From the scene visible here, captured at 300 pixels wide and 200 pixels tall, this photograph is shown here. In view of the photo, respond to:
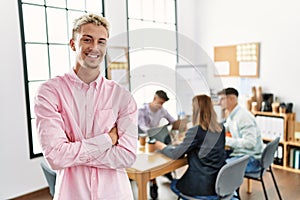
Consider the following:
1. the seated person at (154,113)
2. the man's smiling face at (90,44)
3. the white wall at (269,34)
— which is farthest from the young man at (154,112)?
the white wall at (269,34)

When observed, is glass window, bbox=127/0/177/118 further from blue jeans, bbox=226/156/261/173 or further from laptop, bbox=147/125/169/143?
blue jeans, bbox=226/156/261/173

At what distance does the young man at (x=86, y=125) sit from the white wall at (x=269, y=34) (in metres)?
3.47

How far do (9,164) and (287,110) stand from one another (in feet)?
11.8

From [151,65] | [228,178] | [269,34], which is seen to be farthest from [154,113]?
[269,34]

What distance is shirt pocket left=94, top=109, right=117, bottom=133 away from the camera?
1118 mm

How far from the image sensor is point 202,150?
214 centimetres

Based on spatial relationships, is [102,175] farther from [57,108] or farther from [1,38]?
[1,38]

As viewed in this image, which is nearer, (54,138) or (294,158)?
(54,138)

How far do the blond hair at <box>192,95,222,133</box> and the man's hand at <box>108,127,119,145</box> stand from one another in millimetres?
1127

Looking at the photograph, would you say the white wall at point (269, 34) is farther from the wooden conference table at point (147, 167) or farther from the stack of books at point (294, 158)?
the wooden conference table at point (147, 167)

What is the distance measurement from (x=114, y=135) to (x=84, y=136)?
125 mm

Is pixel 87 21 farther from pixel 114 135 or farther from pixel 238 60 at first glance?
pixel 238 60

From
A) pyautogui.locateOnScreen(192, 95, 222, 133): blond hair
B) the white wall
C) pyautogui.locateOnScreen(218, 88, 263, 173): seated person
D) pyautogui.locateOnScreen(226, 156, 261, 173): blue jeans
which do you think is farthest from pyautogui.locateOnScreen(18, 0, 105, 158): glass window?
the white wall

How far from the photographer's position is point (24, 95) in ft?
10.1
